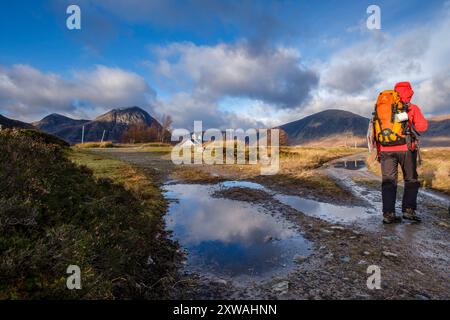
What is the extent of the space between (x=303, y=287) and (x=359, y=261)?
1479mm

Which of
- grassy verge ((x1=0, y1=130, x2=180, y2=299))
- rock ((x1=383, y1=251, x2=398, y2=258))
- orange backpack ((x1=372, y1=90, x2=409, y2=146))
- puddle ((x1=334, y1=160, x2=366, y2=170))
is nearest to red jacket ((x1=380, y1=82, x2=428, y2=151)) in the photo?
orange backpack ((x1=372, y1=90, x2=409, y2=146))

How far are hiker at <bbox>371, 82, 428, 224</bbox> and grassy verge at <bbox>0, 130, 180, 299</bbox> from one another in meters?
5.85

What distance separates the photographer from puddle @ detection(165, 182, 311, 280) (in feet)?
16.5

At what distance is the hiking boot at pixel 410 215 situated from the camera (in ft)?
25.6

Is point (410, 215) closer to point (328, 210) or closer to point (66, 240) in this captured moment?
point (328, 210)

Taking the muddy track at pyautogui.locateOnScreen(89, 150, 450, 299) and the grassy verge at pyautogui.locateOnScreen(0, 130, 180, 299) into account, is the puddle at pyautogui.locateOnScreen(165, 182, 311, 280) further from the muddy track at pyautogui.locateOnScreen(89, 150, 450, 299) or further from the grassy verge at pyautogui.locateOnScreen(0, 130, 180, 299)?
the grassy verge at pyautogui.locateOnScreen(0, 130, 180, 299)

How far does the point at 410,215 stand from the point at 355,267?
4226 mm

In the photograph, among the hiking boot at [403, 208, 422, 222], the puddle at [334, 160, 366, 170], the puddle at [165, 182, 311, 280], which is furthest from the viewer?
the puddle at [334, 160, 366, 170]

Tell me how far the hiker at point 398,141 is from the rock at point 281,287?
4630 millimetres

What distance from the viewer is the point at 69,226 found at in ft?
15.2

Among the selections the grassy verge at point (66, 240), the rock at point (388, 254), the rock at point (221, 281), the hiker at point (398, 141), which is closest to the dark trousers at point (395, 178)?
the hiker at point (398, 141)

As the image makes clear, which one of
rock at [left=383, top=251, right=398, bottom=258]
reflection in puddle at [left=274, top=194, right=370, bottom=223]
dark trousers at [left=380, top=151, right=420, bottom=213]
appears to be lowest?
rock at [left=383, top=251, right=398, bottom=258]

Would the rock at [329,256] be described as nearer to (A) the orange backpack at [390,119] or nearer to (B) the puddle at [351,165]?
(A) the orange backpack at [390,119]
